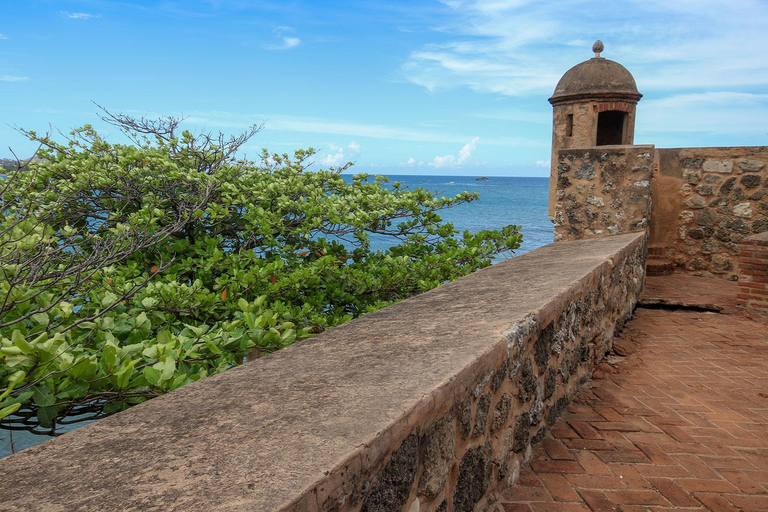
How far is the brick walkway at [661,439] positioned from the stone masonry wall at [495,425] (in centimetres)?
13

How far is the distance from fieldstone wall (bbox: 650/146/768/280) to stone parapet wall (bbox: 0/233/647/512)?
4.63 metres

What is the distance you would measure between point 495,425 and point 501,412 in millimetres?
66

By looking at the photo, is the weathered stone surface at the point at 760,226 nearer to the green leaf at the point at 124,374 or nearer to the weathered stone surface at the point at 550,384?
the weathered stone surface at the point at 550,384

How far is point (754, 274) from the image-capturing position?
16.5 ft

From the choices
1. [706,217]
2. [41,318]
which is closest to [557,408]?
[41,318]

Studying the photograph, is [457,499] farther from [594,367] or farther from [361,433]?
[594,367]

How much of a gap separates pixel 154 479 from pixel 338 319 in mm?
3571

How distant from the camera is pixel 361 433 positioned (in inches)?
48.1

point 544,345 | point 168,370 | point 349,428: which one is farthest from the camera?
point 544,345

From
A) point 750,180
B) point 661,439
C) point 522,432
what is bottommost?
point 661,439

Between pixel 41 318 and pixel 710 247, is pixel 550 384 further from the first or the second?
pixel 710 247

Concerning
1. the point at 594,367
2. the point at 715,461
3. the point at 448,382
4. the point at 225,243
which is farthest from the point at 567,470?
the point at 225,243

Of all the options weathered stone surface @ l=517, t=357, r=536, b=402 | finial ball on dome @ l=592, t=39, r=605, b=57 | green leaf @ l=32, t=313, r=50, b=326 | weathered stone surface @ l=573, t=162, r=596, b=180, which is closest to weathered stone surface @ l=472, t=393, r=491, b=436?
weathered stone surface @ l=517, t=357, r=536, b=402

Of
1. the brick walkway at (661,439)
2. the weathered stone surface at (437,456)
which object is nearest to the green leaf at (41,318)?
the weathered stone surface at (437,456)
